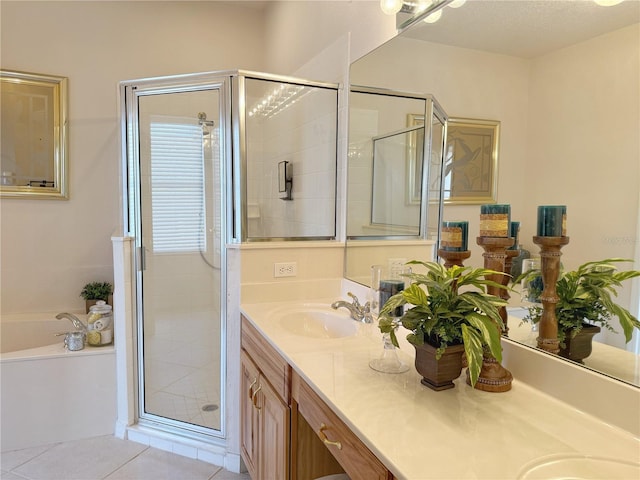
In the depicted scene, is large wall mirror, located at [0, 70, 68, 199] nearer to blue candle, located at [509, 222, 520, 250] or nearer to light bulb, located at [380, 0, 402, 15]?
light bulb, located at [380, 0, 402, 15]

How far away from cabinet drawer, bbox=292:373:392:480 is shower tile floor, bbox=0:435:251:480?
121cm

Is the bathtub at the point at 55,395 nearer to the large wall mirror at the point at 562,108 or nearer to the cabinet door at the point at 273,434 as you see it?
the cabinet door at the point at 273,434

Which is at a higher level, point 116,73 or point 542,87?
point 116,73

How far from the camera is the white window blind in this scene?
2.40 meters

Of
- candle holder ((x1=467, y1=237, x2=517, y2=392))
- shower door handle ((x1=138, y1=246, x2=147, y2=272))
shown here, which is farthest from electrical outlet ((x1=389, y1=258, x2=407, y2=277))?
shower door handle ((x1=138, y1=246, x2=147, y2=272))

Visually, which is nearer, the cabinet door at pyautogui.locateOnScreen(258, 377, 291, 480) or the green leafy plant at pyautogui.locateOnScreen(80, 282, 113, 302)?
the cabinet door at pyautogui.locateOnScreen(258, 377, 291, 480)

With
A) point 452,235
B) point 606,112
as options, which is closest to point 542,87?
point 606,112

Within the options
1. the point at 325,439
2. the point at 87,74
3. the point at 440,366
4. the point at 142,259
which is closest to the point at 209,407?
the point at 142,259

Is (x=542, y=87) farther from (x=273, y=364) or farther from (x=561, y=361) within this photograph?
(x=273, y=364)

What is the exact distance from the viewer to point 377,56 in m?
1.87

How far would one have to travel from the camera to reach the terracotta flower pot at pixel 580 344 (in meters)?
1.02

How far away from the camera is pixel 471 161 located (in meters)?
1.35

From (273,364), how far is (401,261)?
2.36 ft

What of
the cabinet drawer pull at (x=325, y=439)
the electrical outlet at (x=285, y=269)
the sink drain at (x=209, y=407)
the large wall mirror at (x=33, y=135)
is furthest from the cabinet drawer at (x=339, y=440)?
the large wall mirror at (x=33, y=135)
